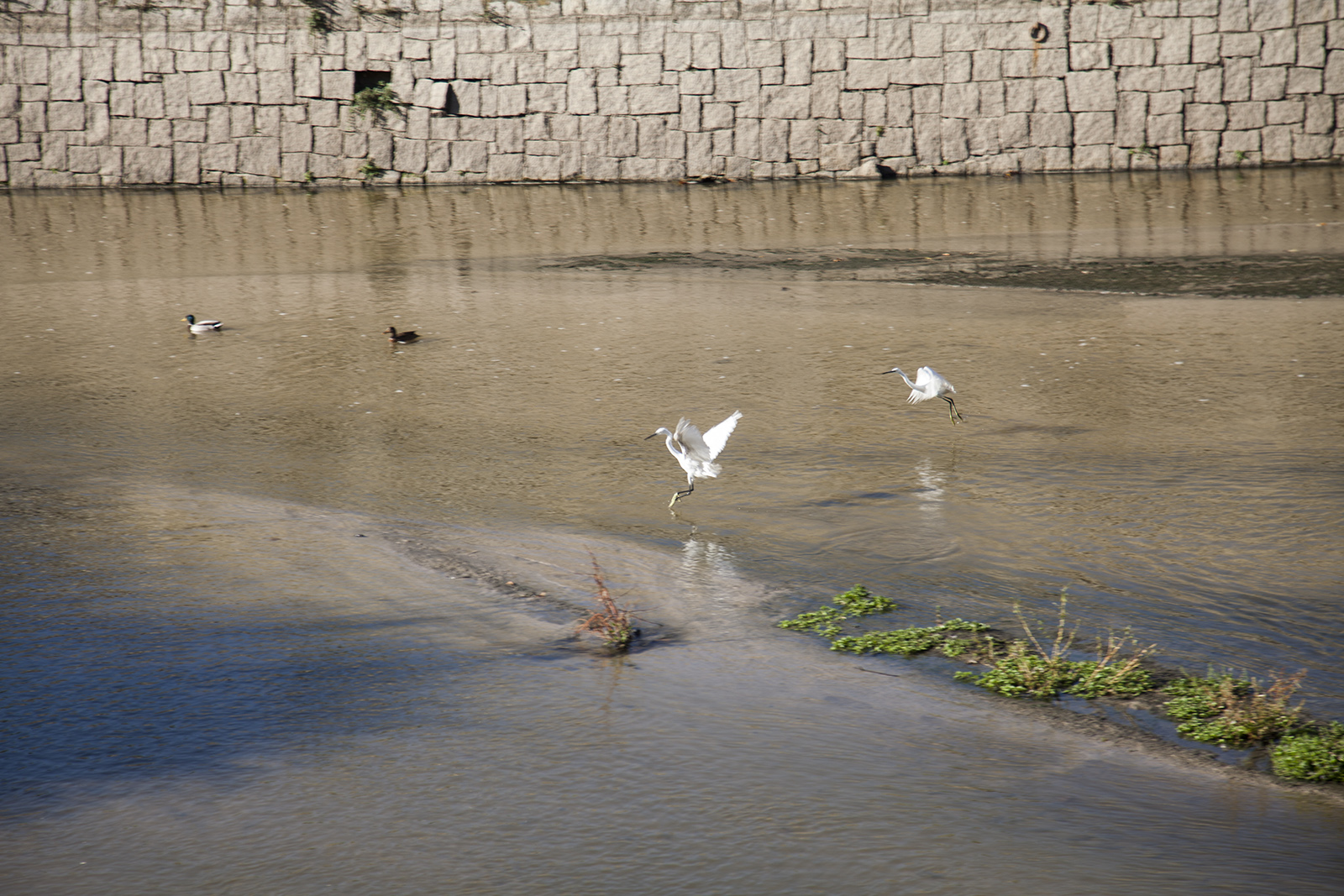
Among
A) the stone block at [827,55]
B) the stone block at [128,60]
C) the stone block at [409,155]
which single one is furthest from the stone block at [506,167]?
the stone block at [128,60]

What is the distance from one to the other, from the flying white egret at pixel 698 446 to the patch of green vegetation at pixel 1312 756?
258 cm

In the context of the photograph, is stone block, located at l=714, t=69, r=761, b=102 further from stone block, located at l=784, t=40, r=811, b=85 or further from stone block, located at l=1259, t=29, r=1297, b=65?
stone block, located at l=1259, t=29, r=1297, b=65

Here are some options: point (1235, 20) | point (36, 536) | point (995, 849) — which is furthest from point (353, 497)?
point (1235, 20)

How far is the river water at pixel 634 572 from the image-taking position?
3150 mm

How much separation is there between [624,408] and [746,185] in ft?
31.6

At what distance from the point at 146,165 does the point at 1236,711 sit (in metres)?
16.9

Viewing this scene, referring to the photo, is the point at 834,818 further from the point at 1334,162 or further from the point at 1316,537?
the point at 1334,162

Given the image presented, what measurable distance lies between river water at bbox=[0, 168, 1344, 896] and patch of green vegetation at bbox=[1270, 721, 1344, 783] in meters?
0.14

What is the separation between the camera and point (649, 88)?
16.1 metres

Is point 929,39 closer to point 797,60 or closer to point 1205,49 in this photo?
point 797,60

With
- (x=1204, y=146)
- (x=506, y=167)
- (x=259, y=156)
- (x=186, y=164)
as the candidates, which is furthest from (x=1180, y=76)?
(x=186, y=164)

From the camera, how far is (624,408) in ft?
23.3

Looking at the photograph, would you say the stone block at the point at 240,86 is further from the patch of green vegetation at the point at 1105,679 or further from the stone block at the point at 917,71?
the patch of green vegetation at the point at 1105,679

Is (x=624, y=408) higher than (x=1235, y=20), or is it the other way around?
(x=1235, y=20)
